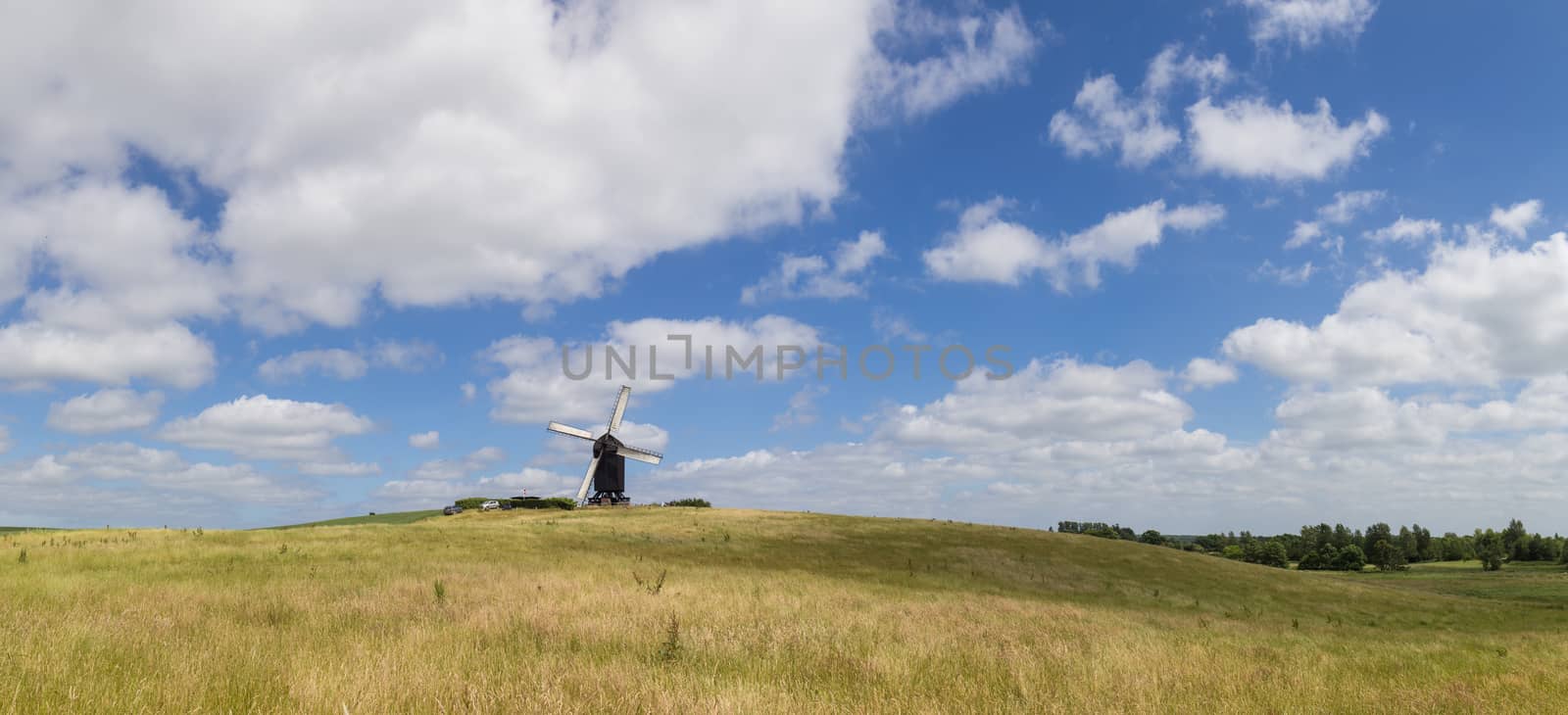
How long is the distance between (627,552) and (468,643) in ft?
78.2

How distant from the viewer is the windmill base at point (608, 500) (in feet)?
244

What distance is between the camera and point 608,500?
246ft

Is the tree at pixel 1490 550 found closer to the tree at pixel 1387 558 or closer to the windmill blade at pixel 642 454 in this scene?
the tree at pixel 1387 558

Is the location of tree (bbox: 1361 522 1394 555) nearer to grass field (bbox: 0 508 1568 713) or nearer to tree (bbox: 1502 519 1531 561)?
tree (bbox: 1502 519 1531 561)

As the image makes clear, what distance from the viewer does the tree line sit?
12425cm

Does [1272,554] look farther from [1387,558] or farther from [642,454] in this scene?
[642,454]

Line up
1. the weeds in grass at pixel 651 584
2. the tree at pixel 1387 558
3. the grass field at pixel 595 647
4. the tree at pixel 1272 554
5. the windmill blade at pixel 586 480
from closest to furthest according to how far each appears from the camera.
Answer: the grass field at pixel 595 647
the weeds in grass at pixel 651 584
the windmill blade at pixel 586 480
the tree at pixel 1387 558
the tree at pixel 1272 554

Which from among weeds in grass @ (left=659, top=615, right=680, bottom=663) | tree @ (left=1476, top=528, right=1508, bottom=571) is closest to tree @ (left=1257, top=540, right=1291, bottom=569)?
tree @ (left=1476, top=528, right=1508, bottom=571)

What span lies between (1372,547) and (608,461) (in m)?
160

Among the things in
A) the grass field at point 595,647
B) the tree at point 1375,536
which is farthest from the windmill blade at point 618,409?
the tree at point 1375,536

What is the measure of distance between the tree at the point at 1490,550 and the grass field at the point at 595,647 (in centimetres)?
12501

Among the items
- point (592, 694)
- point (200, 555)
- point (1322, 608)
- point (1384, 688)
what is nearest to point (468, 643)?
point (592, 694)

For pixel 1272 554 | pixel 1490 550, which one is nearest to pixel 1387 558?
pixel 1272 554

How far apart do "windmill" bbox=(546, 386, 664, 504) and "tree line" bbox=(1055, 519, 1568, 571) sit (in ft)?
257
